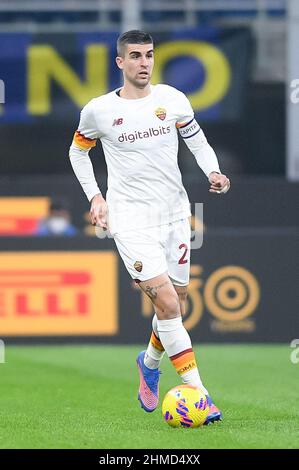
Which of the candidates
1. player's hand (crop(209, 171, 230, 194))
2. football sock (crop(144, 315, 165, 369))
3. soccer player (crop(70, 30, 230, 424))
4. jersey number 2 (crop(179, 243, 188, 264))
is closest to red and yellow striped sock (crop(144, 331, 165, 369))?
football sock (crop(144, 315, 165, 369))

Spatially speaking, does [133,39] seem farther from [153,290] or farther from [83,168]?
[153,290]

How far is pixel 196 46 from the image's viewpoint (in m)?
20.1

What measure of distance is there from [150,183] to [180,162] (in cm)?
1221

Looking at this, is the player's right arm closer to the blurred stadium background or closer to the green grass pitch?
the green grass pitch

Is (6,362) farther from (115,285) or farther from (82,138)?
(82,138)

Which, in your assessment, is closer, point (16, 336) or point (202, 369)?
point (202, 369)

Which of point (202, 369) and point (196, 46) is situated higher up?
point (196, 46)

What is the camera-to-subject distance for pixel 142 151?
8312 mm

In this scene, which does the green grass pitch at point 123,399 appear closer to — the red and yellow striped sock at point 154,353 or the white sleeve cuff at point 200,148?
the red and yellow striped sock at point 154,353

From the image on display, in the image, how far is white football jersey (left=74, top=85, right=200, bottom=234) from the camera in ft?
27.3

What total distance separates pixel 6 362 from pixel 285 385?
3390 millimetres

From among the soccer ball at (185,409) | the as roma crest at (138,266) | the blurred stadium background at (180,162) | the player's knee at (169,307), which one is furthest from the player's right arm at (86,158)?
the blurred stadium background at (180,162)
